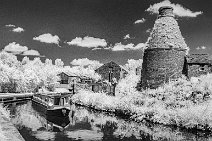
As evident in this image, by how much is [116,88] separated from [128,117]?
1427 centimetres

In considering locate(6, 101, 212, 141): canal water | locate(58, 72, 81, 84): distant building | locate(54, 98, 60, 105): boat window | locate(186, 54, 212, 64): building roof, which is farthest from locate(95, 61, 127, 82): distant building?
locate(6, 101, 212, 141): canal water

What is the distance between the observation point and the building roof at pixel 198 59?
29.1 meters

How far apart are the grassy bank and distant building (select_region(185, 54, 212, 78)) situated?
1427 millimetres


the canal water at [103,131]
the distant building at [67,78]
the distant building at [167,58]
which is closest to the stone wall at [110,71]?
the distant building at [67,78]

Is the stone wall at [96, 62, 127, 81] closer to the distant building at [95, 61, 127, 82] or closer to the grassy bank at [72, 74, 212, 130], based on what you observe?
the distant building at [95, 61, 127, 82]

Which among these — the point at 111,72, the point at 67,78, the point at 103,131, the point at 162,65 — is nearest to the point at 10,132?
the point at 103,131

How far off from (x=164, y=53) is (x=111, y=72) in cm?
3150

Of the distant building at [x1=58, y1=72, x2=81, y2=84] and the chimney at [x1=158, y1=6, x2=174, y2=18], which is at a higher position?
the chimney at [x1=158, y1=6, x2=174, y2=18]

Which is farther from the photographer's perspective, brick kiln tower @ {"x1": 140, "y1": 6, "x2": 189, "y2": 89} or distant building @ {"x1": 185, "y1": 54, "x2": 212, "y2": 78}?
distant building @ {"x1": 185, "y1": 54, "x2": 212, "y2": 78}

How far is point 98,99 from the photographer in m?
35.0

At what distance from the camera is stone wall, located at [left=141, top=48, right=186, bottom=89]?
Result: 28469 mm

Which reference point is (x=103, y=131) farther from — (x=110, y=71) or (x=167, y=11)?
(x=110, y=71)

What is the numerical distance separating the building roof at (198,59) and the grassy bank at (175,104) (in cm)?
229

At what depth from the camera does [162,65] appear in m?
28.4
